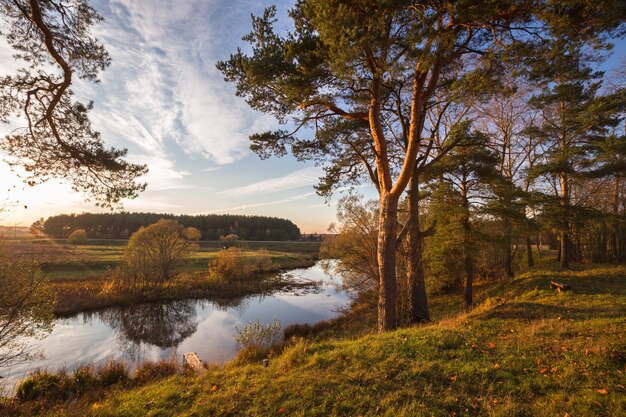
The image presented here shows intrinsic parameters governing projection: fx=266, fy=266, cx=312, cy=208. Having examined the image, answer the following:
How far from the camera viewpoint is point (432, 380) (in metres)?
4.46

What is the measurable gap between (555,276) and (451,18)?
15098mm

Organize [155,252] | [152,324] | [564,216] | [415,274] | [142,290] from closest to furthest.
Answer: [415,274] < [564,216] < [152,324] < [142,290] < [155,252]

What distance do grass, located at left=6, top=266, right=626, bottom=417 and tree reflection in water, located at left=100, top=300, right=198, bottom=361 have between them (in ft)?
26.1

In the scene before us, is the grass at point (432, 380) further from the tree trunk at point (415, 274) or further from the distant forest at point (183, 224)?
the distant forest at point (183, 224)

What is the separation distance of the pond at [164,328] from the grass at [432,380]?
6.21 meters

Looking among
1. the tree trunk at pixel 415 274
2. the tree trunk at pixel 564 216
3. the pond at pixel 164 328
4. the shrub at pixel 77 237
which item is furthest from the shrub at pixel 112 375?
the shrub at pixel 77 237

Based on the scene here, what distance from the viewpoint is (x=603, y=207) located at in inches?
771

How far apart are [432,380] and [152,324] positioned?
17885mm

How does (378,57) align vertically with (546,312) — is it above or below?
above

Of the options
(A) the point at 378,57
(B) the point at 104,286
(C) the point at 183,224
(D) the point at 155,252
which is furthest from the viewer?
(C) the point at 183,224

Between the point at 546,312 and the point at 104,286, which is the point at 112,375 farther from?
the point at 104,286

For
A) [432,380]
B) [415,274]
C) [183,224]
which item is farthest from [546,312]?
[183,224]

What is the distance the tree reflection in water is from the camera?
1378cm

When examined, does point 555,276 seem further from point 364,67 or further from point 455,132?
point 364,67
